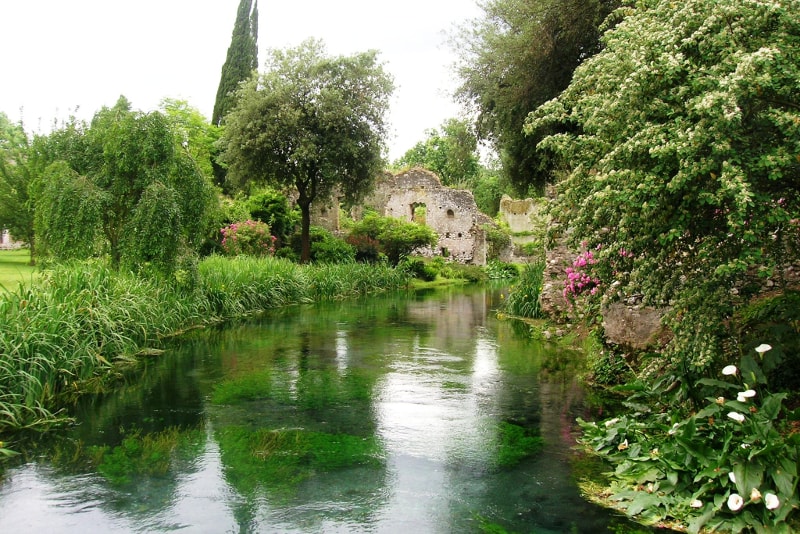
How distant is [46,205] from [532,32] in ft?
34.5

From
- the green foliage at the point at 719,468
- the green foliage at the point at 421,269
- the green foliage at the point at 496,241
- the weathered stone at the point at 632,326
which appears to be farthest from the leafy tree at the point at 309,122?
the green foliage at the point at 719,468

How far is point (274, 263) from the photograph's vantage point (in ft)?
65.6

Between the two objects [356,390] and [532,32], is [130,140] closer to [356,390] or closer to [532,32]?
[356,390]

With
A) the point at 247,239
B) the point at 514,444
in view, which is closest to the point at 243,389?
the point at 514,444

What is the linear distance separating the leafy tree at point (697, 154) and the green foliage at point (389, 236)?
72.6ft

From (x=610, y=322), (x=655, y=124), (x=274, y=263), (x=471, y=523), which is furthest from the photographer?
(x=274, y=263)

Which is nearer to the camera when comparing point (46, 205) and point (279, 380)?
point (279, 380)

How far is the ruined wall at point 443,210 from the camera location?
34.7 m

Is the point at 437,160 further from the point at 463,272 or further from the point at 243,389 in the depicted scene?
the point at 243,389

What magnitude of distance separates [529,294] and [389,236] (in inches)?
495

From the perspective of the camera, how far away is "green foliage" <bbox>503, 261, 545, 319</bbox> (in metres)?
16.4

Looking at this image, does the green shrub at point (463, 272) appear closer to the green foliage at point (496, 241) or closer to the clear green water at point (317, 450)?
the green foliage at point (496, 241)

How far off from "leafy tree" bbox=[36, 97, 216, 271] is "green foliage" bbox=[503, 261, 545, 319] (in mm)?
8037

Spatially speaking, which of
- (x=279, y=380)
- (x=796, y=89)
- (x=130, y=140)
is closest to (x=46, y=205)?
(x=130, y=140)
